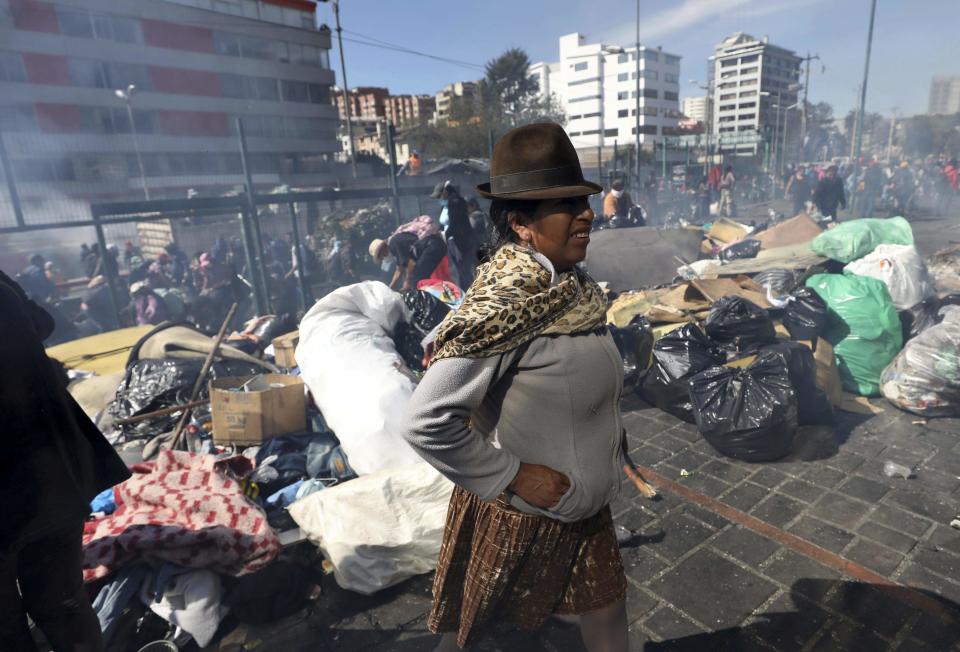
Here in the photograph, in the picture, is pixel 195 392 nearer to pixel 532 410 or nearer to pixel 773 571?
pixel 532 410

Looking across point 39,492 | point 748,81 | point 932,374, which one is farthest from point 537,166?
point 748,81

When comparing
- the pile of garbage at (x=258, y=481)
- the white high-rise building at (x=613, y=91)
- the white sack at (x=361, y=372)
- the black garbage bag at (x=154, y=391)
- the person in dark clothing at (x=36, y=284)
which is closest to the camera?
the pile of garbage at (x=258, y=481)

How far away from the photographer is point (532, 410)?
1353 mm

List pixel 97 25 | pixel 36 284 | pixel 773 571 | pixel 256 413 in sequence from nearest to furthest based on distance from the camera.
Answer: pixel 773 571
pixel 256 413
pixel 36 284
pixel 97 25

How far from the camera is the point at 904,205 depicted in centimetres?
1756

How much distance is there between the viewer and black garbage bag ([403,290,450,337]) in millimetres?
4516

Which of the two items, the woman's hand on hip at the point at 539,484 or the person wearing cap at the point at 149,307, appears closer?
the woman's hand on hip at the point at 539,484

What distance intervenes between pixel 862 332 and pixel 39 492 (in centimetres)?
525

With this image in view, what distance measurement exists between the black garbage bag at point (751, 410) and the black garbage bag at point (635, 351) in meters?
0.88

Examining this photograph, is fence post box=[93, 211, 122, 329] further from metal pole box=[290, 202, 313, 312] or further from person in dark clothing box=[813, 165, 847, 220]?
person in dark clothing box=[813, 165, 847, 220]

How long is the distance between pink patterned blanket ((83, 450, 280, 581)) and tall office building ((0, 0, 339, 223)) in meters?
28.3

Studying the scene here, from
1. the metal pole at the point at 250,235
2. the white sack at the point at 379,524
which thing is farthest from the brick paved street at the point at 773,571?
the metal pole at the point at 250,235

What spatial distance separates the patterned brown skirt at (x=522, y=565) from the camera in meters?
1.49

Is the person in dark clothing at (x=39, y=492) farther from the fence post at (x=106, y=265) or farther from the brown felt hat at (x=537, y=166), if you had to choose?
the fence post at (x=106, y=265)
